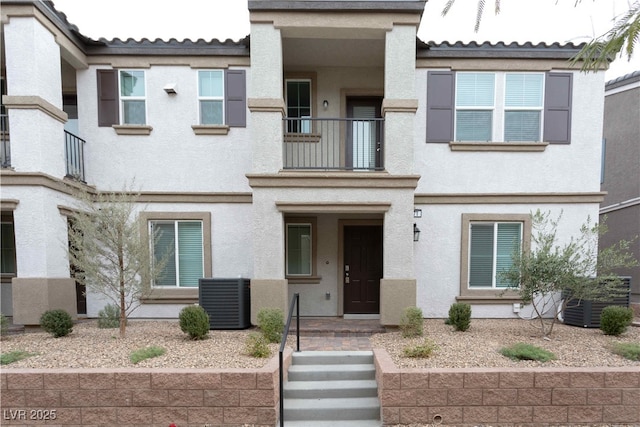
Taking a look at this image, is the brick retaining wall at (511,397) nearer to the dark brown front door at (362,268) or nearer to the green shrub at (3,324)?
the dark brown front door at (362,268)

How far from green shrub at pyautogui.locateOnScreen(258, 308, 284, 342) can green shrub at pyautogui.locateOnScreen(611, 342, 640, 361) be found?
5.35 metres

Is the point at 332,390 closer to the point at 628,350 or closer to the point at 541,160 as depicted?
the point at 628,350

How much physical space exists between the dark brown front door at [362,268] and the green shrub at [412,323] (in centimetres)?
205

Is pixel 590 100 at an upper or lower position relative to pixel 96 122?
upper

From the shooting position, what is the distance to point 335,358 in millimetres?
5121

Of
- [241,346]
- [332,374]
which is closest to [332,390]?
[332,374]

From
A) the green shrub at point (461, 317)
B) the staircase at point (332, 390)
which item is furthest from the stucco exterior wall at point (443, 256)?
the staircase at point (332, 390)

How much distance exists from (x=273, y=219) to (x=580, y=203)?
7336 mm

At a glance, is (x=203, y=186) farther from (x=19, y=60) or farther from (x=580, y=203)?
(x=580, y=203)

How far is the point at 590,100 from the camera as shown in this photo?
7.43 metres

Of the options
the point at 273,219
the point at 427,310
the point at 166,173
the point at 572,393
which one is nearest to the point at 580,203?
the point at 427,310

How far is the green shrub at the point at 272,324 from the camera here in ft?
17.7

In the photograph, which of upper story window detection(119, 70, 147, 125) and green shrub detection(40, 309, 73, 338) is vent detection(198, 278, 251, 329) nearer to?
green shrub detection(40, 309, 73, 338)

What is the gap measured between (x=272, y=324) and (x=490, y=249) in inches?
219
